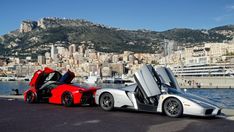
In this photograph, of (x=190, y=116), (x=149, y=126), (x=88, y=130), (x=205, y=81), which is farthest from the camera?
(x=205, y=81)

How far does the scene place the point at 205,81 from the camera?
150 m

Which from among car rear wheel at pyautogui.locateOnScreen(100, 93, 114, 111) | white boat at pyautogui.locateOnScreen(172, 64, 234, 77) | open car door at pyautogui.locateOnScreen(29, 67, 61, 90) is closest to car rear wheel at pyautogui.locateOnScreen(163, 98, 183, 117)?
car rear wheel at pyautogui.locateOnScreen(100, 93, 114, 111)

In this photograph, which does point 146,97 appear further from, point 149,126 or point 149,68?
point 149,126

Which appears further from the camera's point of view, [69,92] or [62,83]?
[62,83]

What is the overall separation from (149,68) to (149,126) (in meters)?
3.15

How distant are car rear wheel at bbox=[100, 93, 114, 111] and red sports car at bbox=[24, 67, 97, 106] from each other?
1.43 m

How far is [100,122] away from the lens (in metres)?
10.0

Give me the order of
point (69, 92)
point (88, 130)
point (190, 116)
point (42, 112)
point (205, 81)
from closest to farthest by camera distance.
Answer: point (88, 130), point (190, 116), point (42, 112), point (69, 92), point (205, 81)

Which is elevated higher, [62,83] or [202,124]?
[62,83]

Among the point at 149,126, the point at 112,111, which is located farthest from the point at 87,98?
the point at 149,126

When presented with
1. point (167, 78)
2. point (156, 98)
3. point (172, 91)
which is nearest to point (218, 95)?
point (167, 78)

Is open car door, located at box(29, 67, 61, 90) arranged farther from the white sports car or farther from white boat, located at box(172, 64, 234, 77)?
white boat, located at box(172, 64, 234, 77)

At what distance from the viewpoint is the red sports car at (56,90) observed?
1440 cm

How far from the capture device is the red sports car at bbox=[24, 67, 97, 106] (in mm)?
14398
